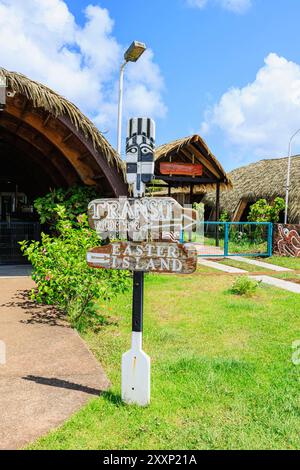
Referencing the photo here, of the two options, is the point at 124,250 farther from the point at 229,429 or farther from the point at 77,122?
the point at 77,122

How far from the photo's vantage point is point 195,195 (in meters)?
30.8

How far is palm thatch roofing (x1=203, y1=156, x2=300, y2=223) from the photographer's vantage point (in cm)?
2139

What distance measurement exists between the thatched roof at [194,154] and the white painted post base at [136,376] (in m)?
13.5

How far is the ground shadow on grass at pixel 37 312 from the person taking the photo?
6.39 m

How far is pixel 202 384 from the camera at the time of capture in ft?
14.2

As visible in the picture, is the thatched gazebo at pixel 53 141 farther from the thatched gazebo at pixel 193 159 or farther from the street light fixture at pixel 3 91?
the thatched gazebo at pixel 193 159

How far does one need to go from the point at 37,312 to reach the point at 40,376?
266cm

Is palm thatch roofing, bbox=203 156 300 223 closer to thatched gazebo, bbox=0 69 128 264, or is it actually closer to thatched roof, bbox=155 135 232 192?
thatched roof, bbox=155 135 232 192

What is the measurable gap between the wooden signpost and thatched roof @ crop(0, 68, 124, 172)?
15.4 ft

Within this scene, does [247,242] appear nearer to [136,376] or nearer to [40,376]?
[40,376]

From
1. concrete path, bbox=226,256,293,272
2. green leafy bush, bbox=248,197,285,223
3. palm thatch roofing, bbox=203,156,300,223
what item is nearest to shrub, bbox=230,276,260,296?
concrete path, bbox=226,256,293,272

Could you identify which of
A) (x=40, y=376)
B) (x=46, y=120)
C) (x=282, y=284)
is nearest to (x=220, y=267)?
(x=282, y=284)
